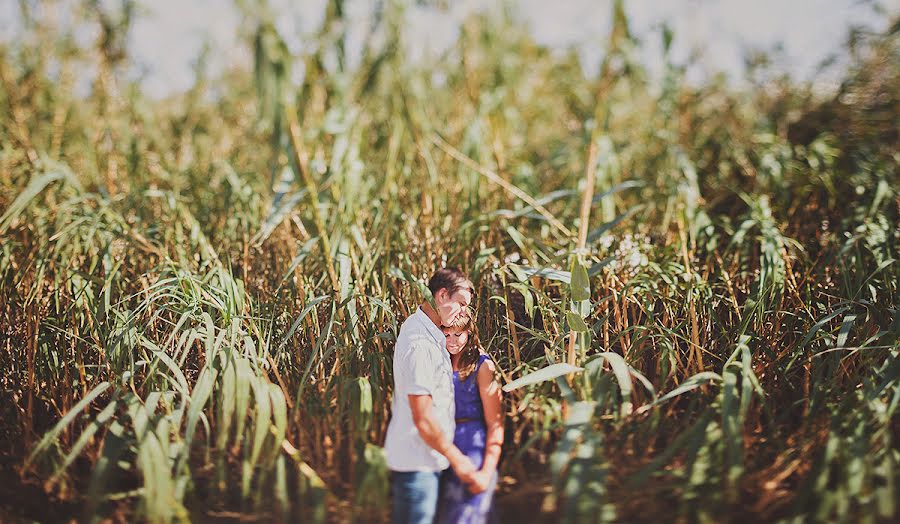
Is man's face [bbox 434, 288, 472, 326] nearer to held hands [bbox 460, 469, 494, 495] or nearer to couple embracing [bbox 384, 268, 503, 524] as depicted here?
couple embracing [bbox 384, 268, 503, 524]

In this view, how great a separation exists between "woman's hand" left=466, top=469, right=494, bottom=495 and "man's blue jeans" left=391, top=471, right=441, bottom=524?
8cm

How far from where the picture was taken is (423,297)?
203 cm

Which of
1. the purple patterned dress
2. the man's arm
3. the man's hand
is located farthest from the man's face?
the man's hand

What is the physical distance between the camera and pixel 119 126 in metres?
3.44

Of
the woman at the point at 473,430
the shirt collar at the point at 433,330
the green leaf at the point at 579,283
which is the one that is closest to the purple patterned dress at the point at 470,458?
the woman at the point at 473,430

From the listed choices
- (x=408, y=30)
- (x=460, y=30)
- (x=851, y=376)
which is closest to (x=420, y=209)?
(x=408, y=30)

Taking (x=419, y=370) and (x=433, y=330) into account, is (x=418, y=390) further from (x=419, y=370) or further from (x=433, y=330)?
(x=433, y=330)

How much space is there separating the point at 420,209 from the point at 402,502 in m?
1.34

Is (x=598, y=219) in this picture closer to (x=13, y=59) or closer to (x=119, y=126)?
(x=119, y=126)

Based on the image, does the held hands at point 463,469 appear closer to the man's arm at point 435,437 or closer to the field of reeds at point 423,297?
the man's arm at point 435,437

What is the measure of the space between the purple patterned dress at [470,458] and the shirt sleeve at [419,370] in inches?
6.2

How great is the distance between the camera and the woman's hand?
4.74 feet

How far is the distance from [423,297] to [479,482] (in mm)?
712

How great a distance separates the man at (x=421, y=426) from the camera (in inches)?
56.6
